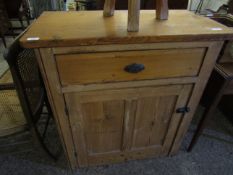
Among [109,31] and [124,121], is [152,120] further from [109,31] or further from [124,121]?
[109,31]

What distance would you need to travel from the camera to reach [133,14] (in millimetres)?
686

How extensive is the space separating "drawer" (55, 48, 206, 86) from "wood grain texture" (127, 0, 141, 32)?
9 centimetres

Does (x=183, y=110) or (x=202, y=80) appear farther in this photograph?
(x=183, y=110)

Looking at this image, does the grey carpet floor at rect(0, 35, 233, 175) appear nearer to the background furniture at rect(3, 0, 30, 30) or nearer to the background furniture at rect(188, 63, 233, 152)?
the background furniture at rect(188, 63, 233, 152)

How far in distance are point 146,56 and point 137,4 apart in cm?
20

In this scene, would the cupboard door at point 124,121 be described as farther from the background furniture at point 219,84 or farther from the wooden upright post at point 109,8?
the wooden upright post at point 109,8

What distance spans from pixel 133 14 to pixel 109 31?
111 mm

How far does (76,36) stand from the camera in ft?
2.10

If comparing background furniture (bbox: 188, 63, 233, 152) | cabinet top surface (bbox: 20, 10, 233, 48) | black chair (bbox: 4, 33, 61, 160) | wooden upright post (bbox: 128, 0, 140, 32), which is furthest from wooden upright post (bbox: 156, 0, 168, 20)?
black chair (bbox: 4, 33, 61, 160)

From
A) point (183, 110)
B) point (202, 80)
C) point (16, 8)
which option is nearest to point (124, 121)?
point (183, 110)

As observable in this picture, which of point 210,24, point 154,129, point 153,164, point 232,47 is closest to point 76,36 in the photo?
point 210,24

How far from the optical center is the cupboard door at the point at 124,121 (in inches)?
33.4

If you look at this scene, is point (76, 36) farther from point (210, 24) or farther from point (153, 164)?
point (153, 164)

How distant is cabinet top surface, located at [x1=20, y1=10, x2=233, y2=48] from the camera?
630mm
